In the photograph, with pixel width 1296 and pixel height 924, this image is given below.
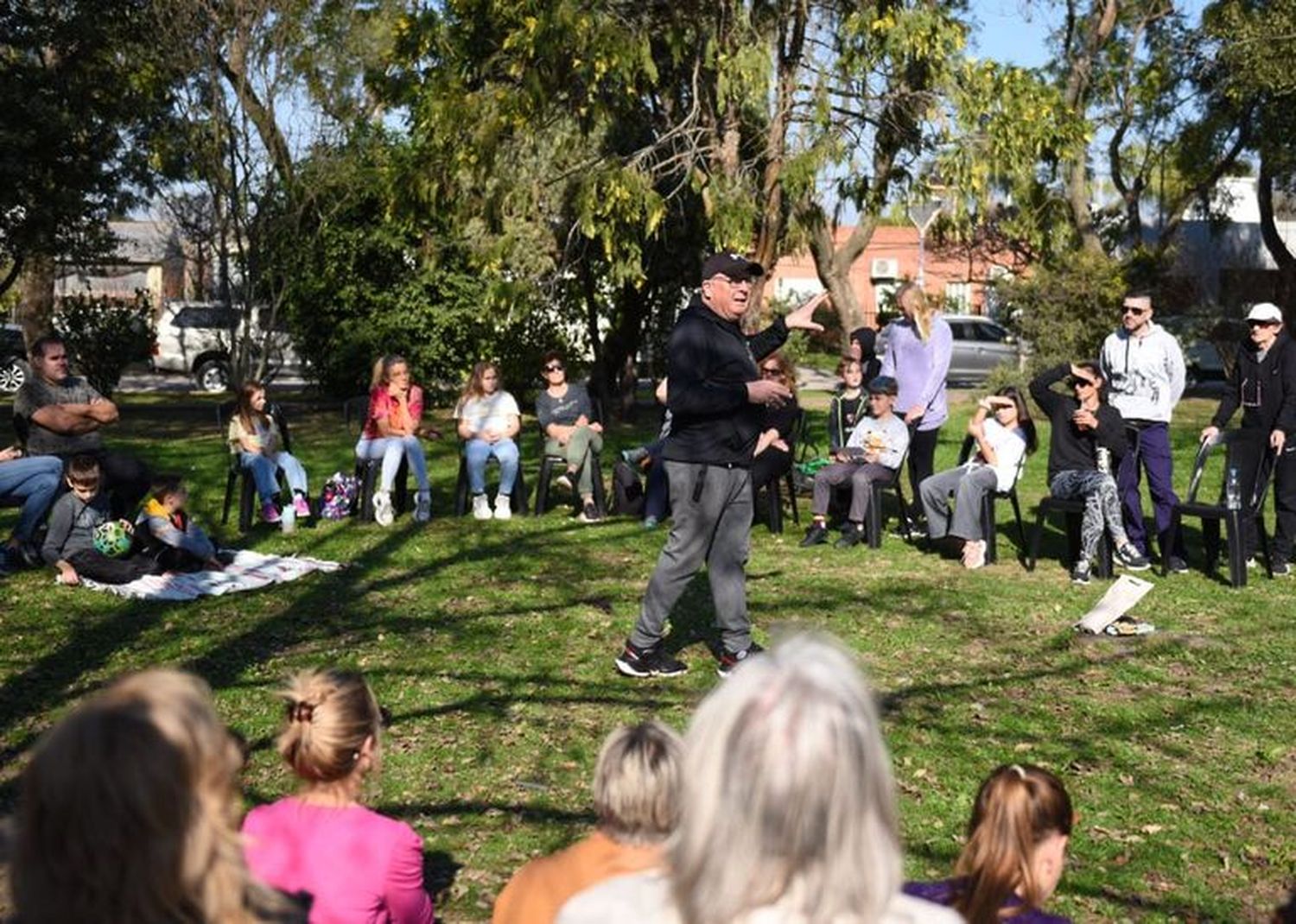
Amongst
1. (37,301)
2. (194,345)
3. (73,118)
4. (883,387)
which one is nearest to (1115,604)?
(883,387)

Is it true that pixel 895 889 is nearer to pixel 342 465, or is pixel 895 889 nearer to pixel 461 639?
pixel 461 639

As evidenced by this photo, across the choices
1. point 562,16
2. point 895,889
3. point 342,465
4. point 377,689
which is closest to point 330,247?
point 342,465

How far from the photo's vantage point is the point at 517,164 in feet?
49.1

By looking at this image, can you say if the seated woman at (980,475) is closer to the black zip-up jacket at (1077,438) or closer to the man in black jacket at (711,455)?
the black zip-up jacket at (1077,438)

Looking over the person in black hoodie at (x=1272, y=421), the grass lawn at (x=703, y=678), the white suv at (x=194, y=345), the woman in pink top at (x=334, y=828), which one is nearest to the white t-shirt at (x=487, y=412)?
the grass lawn at (x=703, y=678)

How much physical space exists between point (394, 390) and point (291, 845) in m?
8.93

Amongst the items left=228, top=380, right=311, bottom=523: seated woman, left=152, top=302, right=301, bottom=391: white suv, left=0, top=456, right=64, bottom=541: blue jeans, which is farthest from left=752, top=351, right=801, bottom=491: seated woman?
left=152, top=302, right=301, bottom=391: white suv

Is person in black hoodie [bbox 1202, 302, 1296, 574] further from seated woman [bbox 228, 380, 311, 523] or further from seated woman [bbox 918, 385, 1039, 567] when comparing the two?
seated woman [bbox 228, 380, 311, 523]

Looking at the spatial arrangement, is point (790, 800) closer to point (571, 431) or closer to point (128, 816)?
point (128, 816)

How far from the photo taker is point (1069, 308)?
24.3 meters

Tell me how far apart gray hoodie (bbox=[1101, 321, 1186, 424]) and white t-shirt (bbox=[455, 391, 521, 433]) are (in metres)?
4.51

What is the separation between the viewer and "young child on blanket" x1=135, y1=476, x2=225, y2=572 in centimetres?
973

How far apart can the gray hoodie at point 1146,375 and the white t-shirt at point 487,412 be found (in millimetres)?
4508

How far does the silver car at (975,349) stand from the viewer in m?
32.2
